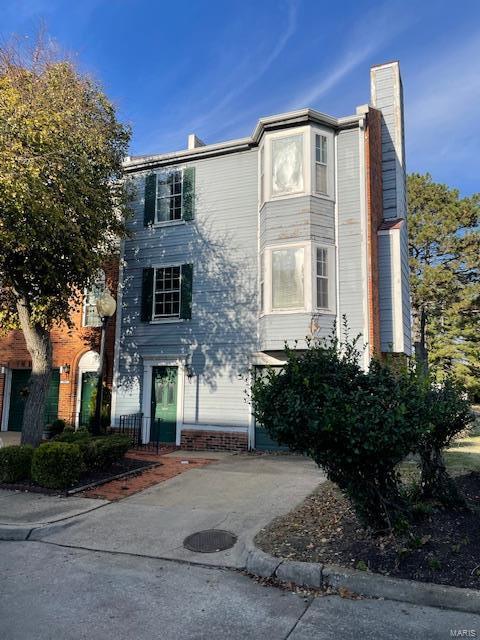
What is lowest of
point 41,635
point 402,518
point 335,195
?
point 41,635

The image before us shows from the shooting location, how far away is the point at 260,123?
12852 millimetres

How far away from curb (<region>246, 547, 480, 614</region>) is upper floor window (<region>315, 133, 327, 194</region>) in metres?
9.92

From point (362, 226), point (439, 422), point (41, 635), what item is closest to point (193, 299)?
point (362, 226)

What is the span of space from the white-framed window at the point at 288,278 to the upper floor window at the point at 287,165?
5.51ft

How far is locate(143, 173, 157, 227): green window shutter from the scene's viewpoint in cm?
1462

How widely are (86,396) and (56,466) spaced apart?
288 inches

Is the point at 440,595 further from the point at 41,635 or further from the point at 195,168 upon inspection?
the point at 195,168

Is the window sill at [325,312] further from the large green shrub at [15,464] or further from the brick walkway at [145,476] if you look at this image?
the large green shrub at [15,464]

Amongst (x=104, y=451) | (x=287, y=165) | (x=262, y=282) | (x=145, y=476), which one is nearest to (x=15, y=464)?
(x=104, y=451)

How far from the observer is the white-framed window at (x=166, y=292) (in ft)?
45.9

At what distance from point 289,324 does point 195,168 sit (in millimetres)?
5870

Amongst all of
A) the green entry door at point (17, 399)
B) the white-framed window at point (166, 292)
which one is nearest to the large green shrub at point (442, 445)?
the white-framed window at point (166, 292)

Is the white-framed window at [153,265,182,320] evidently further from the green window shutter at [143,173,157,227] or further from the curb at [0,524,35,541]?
the curb at [0,524,35,541]

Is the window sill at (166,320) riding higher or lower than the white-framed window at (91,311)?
lower
